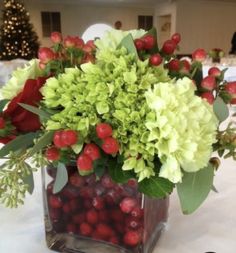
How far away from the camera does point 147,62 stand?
1.13ft

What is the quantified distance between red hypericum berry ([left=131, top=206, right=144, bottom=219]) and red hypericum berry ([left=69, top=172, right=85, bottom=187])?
8cm

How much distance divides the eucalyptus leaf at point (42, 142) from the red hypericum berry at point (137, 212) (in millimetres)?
151

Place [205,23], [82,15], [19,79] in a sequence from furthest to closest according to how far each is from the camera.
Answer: [205,23] < [82,15] < [19,79]

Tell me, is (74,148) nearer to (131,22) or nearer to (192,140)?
(192,140)

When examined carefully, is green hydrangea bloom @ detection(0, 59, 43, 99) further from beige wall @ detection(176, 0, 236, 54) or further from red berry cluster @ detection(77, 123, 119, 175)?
beige wall @ detection(176, 0, 236, 54)

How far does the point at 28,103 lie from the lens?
0.38 m

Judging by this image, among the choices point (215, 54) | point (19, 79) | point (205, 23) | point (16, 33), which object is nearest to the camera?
point (19, 79)

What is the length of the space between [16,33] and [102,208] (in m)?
5.31

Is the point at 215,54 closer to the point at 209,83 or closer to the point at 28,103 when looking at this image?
the point at 209,83

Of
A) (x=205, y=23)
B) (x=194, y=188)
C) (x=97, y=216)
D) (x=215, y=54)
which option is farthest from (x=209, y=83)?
(x=205, y=23)

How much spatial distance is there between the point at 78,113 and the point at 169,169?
112 mm

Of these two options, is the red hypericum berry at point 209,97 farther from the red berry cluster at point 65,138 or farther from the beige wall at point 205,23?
the beige wall at point 205,23

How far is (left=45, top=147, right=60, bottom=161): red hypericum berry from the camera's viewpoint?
1.11ft

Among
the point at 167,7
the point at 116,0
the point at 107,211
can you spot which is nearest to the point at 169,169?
the point at 107,211
